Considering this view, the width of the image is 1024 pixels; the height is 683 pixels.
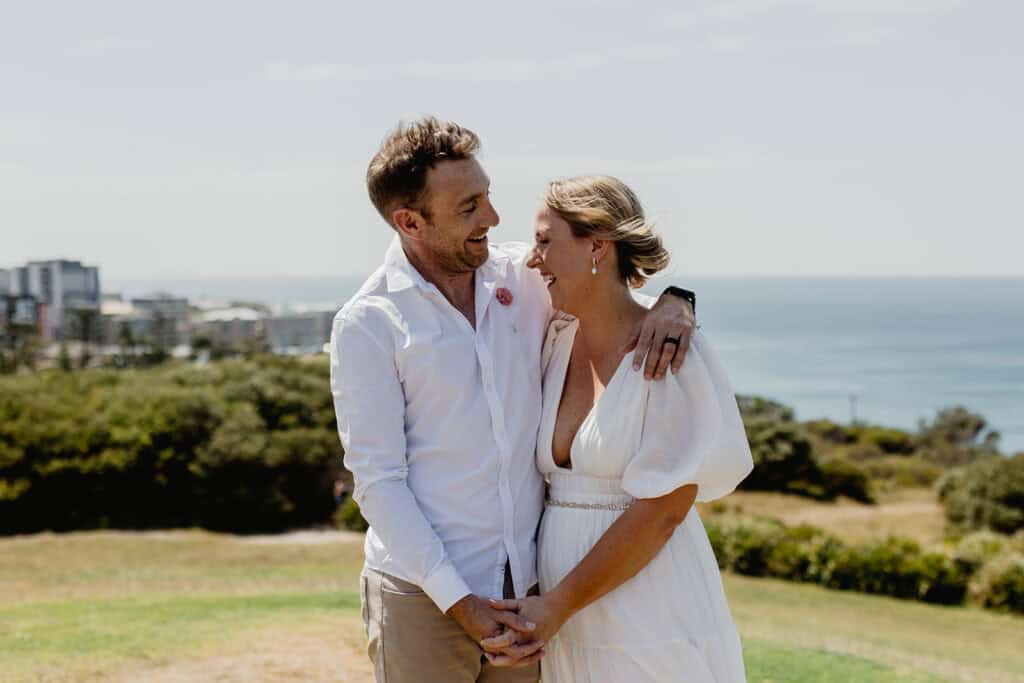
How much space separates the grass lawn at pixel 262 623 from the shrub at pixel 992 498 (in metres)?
11.6

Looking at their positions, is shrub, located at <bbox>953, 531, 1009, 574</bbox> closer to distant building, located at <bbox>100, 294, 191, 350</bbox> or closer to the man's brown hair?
the man's brown hair

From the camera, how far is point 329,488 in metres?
29.8

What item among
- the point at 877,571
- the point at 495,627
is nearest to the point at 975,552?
the point at 877,571

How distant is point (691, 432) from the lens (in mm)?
3422

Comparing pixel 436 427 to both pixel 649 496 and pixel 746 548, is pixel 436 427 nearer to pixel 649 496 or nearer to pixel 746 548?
pixel 649 496

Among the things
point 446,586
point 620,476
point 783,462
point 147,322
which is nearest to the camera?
point 446,586

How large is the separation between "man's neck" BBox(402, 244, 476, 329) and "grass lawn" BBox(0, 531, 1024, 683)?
14.4 feet

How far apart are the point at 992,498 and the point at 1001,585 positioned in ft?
38.4

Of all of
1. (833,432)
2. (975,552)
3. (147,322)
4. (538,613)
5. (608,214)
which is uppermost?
(608,214)

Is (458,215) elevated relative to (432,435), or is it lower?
elevated

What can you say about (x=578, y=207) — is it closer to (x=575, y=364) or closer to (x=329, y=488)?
(x=575, y=364)

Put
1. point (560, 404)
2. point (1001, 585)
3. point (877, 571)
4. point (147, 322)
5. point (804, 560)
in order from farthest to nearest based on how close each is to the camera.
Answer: point (147, 322) → point (804, 560) → point (877, 571) → point (1001, 585) → point (560, 404)

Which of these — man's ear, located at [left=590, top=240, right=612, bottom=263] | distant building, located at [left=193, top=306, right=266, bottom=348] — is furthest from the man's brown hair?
distant building, located at [left=193, top=306, right=266, bottom=348]

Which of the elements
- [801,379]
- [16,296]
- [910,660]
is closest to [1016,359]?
[801,379]
